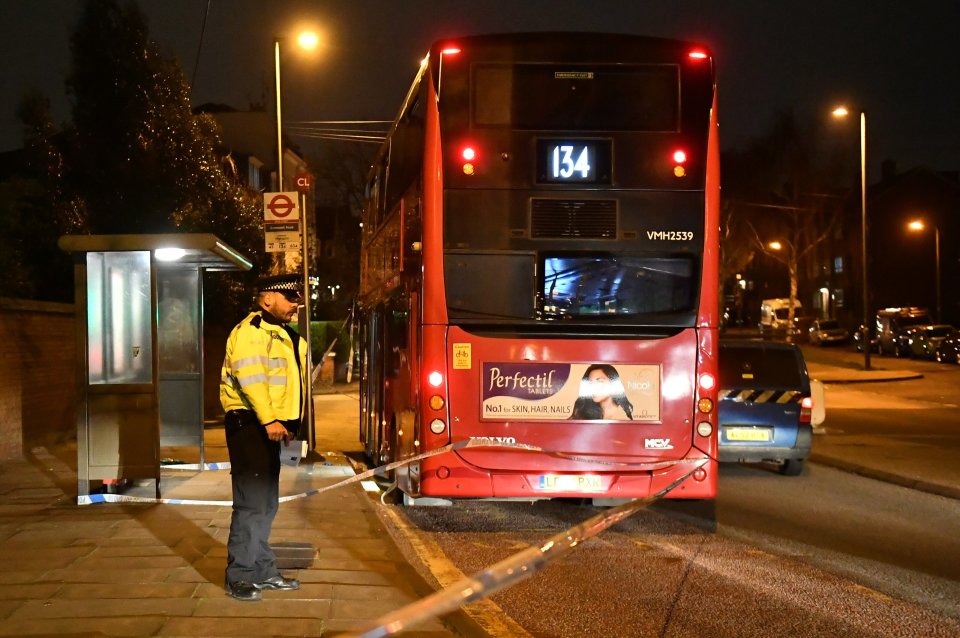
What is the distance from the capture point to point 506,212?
8555mm

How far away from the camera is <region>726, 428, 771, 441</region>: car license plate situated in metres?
12.7

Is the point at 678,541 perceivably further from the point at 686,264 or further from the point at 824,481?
the point at 824,481

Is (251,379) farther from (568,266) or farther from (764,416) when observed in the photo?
(764,416)

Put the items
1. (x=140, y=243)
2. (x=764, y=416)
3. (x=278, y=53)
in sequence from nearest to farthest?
(x=140, y=243) → (x=764, y=416) → (x=278, y=53)

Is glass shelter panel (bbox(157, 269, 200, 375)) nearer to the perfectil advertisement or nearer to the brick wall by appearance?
the brick wall

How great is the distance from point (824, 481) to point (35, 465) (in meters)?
9.99

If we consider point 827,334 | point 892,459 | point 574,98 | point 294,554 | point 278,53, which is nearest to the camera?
point 294,554

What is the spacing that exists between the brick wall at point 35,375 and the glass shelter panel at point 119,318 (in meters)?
2.54

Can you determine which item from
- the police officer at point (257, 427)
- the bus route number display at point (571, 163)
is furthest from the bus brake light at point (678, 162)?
the police officer at point (257, 427)

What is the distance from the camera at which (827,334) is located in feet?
184

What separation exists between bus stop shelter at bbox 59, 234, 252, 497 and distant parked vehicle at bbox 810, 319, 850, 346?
49.4 metres

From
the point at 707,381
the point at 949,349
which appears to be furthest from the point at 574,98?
the point at 949,349

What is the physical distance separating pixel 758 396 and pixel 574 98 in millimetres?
5684

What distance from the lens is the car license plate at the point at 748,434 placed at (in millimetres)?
12680
